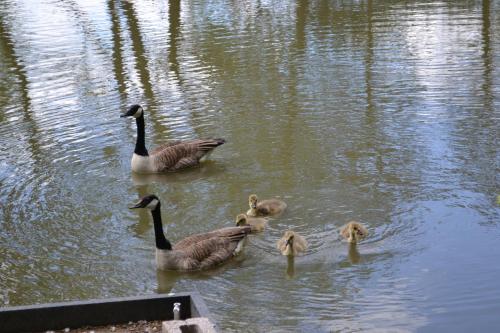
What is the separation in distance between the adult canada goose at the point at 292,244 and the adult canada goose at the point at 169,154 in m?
3.23

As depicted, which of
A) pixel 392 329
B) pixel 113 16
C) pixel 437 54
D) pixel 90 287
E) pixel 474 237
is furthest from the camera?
pixel 113 16

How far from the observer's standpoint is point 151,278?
889 centimetres

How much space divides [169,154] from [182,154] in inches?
7.0

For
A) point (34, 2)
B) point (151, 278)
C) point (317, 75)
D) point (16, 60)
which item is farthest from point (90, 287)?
point (34, 2)

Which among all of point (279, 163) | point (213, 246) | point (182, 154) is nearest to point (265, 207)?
point (213, 246)

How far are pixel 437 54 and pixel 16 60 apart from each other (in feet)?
29.4

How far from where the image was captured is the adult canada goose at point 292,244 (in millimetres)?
8922

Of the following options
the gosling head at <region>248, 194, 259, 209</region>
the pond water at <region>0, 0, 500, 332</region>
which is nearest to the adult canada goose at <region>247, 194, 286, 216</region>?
the gosling head at <region>248, 194, 259, 209</region>

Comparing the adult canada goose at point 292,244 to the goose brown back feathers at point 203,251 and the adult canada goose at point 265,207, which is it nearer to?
the goose brown back feathers at point 203,251

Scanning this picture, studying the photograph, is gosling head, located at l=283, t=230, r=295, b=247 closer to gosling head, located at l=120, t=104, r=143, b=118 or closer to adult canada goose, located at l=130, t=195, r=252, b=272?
adult canada goose, located at l=130, t=195, r=252, b=272

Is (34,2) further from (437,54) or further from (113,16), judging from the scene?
(437,54)

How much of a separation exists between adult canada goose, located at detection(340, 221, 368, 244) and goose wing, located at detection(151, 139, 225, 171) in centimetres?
331

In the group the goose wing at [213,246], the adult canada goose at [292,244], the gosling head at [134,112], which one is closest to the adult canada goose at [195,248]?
the goose wing at [213,246]

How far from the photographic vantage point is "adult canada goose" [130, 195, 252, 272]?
354 inches
